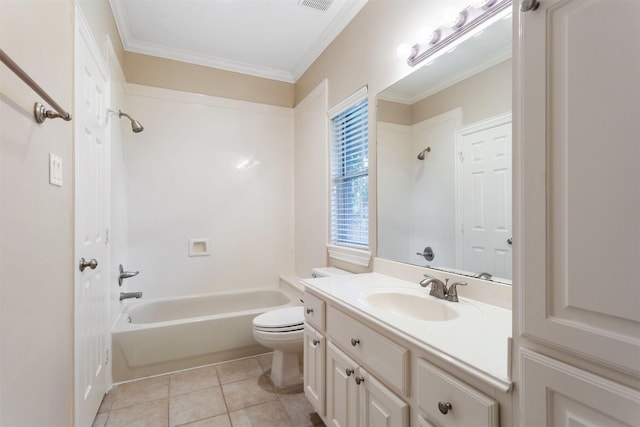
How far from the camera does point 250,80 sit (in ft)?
10.3

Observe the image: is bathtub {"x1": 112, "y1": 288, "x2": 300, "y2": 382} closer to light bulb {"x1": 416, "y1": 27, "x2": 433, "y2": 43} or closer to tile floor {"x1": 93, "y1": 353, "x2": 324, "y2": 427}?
tile floor {"x1": 93, "y1": 353, "x2": 324, "y2": 427}

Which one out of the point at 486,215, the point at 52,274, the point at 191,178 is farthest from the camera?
the point at 191,178

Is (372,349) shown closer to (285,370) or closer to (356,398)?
(356,398)

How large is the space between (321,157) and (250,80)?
4.13 ft

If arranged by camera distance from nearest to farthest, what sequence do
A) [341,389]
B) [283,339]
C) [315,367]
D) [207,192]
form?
1. [341,389]
2. [315,367]
3. [283,339]
4. [207,192]

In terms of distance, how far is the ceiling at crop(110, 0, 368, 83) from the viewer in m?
2.18

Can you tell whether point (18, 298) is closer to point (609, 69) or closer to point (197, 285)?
point (609, 69)

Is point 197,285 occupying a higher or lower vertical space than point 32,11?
lower

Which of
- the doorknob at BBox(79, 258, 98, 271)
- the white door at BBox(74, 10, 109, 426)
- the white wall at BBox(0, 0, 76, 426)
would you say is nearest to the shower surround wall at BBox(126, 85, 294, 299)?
the white door at BBox(74, 10, 109, 426)

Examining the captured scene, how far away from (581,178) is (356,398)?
112cm

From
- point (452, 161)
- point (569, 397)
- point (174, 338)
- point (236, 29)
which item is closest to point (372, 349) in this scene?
point (569, 397)

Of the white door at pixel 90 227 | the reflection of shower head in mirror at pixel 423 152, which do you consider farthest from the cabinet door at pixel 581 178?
the white door at pixel 90 227

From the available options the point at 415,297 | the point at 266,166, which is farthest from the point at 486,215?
the point at 266,166

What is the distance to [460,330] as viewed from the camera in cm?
96
